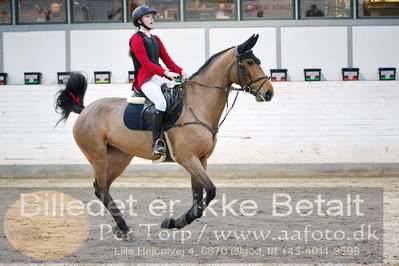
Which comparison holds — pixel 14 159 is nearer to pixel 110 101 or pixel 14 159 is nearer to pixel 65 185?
pixel 65 185

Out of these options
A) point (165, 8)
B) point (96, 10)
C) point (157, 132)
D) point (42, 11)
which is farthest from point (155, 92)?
point (42, 11)

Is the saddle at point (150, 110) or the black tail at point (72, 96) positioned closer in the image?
the saddle at point (150, 110)

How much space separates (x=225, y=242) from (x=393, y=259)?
1556 mm

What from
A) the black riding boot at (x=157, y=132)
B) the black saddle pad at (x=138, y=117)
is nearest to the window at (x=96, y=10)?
the black saddle pad at (x=138, y=117)

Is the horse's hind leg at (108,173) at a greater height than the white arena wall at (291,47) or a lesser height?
lesser

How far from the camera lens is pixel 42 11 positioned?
47.9 ft

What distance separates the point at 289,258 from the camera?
216 inches

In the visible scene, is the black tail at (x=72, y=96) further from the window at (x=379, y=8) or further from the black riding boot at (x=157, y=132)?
the window at (x=379, y=8)

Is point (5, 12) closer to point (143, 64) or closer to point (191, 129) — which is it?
point (143, 64)

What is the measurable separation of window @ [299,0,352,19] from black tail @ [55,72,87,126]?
711cm

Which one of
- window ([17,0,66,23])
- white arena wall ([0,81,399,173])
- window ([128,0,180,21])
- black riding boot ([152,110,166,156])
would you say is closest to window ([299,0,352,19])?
white arena wall ([0,81,399,173])

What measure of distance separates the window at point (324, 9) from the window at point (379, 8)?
0.29 metres

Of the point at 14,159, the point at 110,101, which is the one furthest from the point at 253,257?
the point at 14,159

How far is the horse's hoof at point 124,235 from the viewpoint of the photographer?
663 cm
